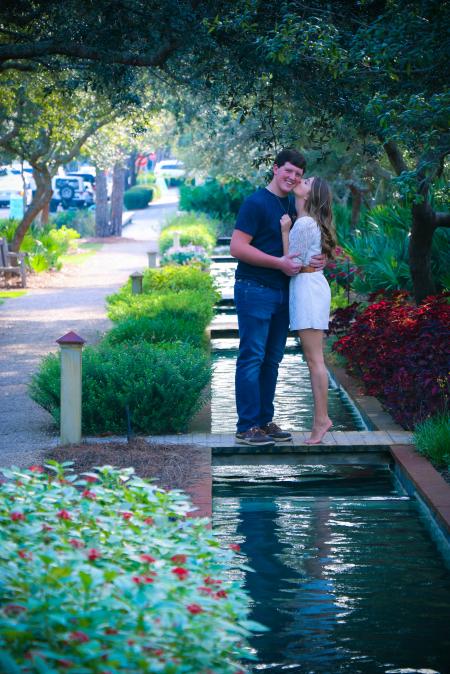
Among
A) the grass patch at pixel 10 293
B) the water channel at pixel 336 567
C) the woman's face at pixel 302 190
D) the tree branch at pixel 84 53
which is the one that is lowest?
the grass patch at pixel 10 293

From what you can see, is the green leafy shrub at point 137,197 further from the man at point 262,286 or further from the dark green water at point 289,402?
the man at point 262,286

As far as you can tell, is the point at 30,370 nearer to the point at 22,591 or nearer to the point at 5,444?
the point at 5,444

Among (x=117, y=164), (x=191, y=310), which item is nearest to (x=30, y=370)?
(x=191, y=310)

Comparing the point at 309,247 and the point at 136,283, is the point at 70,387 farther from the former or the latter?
the point at 136,283

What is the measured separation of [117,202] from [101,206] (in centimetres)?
93

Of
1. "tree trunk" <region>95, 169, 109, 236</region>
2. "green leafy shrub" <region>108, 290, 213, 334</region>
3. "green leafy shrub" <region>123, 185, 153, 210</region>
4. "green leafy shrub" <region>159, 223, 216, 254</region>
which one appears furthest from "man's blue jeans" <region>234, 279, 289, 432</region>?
"green leafy shrub" <region>123, 185, 153, 210</region>

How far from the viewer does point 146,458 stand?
7.42 meters

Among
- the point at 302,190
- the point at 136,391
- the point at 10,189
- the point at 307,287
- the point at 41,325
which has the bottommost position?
the point at 41,325

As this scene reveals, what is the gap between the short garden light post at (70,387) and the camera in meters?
7.68

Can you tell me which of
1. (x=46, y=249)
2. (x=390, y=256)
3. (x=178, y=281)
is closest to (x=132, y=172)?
(x=46, y=249)

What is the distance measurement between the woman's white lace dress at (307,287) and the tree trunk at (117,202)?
3412 cm

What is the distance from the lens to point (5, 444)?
813 centimetres

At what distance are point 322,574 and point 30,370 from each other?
6960 mm

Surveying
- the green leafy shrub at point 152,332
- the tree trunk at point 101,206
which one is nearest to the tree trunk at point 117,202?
the tree trunk at point 101,206
